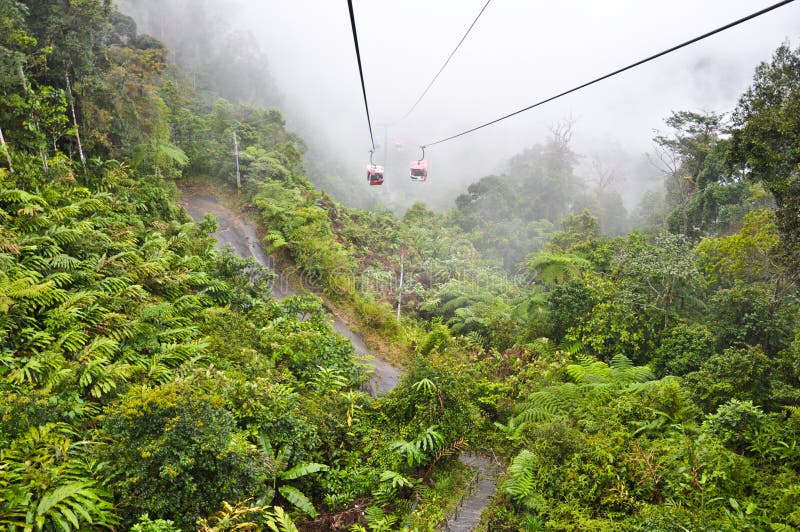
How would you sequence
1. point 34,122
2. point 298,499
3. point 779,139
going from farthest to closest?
point 34,122 → point 779,139 → point 298,499

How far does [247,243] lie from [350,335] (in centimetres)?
563

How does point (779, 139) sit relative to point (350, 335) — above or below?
above

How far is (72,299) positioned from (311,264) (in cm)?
924

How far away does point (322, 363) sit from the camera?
811 cm

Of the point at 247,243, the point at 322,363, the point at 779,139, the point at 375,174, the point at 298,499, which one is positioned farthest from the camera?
the point at 375,174

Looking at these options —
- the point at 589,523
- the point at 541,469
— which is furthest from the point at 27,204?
the point at 589,523

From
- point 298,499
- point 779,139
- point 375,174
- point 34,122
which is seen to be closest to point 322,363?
point 298,499

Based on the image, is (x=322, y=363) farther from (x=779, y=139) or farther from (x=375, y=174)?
(x=375, y=174)

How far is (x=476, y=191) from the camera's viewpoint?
34.4 m

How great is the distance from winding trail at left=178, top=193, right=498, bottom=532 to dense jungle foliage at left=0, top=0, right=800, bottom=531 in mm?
302

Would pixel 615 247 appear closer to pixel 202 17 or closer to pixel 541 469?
pixel 541 469

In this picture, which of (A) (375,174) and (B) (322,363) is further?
(A) (375,174)

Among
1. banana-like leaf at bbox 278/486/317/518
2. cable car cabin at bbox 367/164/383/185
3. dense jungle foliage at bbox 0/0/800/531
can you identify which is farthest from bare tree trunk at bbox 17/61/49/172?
cable car cabin at bbox 367/164/383/185

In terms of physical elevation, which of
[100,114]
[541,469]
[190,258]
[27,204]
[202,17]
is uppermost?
[202,17]
